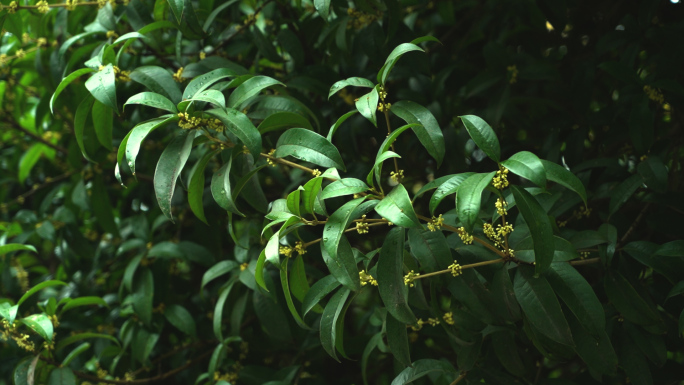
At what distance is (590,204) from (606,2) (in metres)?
0.58

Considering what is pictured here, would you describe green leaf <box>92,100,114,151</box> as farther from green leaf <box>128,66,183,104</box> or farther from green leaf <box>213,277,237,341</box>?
green leaf <box>213,277,237,341</box>

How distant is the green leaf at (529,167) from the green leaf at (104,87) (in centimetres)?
65

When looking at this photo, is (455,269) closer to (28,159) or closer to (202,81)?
(202,81)

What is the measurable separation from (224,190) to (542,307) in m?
0.53

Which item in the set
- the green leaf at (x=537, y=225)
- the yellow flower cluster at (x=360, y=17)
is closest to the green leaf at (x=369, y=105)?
A: the green leaf at (x=537, y=225)

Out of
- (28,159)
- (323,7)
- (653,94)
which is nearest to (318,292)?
(323,7)

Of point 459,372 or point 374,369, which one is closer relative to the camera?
point 459,372

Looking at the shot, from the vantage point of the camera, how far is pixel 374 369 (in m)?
1.55

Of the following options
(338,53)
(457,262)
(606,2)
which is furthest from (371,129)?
(606,2)

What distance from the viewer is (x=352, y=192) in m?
0.89

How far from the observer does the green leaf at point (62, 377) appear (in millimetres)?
1241

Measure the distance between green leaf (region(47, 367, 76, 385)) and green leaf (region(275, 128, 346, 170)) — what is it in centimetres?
66

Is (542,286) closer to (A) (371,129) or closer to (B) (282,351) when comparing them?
(A) (371,129)

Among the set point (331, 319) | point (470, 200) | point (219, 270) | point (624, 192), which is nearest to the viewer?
point (470, 200)
